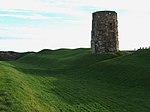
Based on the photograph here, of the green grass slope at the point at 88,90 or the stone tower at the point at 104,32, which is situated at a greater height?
the stone tower at the point at 104,32

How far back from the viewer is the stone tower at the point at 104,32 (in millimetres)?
50344

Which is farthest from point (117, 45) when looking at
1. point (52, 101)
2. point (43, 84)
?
point (52, 101)

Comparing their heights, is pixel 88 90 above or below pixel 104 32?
below

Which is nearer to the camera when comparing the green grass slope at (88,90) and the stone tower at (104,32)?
the green grass slope at (88,90)

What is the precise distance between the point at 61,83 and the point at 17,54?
193ft

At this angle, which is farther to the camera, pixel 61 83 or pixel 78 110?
pixel 61 83

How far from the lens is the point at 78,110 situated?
20406 mm

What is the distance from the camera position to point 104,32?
50469 mm

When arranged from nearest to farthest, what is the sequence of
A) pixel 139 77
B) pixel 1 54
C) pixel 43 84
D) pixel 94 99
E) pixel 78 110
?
pixel 78 110 < pixel 94 99 < pixel 43 84 < pixel 139 77 < pixel 1 54

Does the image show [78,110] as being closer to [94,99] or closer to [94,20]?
[94,99]

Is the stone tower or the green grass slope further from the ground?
the stone tower

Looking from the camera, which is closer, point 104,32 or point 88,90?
point 88,90

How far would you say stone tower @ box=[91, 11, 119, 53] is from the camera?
50344mm

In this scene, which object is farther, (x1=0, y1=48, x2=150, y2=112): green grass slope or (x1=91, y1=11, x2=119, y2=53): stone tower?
(x1=91, y1=11, x2=119, y2=53): stone tower
